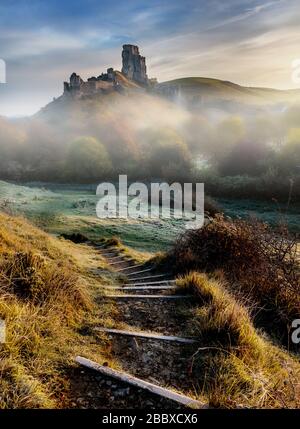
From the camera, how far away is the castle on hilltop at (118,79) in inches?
5837

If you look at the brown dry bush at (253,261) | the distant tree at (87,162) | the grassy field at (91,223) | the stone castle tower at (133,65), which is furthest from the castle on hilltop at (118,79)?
the brown dry bush at (253,261)

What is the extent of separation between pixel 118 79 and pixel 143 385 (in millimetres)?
182193

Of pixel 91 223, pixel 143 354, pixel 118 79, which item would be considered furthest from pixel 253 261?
pixel 118 79

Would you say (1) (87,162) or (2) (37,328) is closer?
(2) (37,328)

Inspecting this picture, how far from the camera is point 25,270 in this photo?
253 inches

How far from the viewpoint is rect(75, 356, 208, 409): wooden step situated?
13.7 ft

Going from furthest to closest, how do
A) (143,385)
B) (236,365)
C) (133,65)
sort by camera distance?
(133,65) → (236,365) → (143,385)

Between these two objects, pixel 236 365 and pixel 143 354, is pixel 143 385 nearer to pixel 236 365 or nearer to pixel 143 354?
pixel 143 354

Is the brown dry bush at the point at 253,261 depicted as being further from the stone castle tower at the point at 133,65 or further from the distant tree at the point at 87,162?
the stone castle tower at the point at 133,65

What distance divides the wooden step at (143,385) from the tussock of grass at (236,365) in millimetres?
278

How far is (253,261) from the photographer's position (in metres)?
10.5
